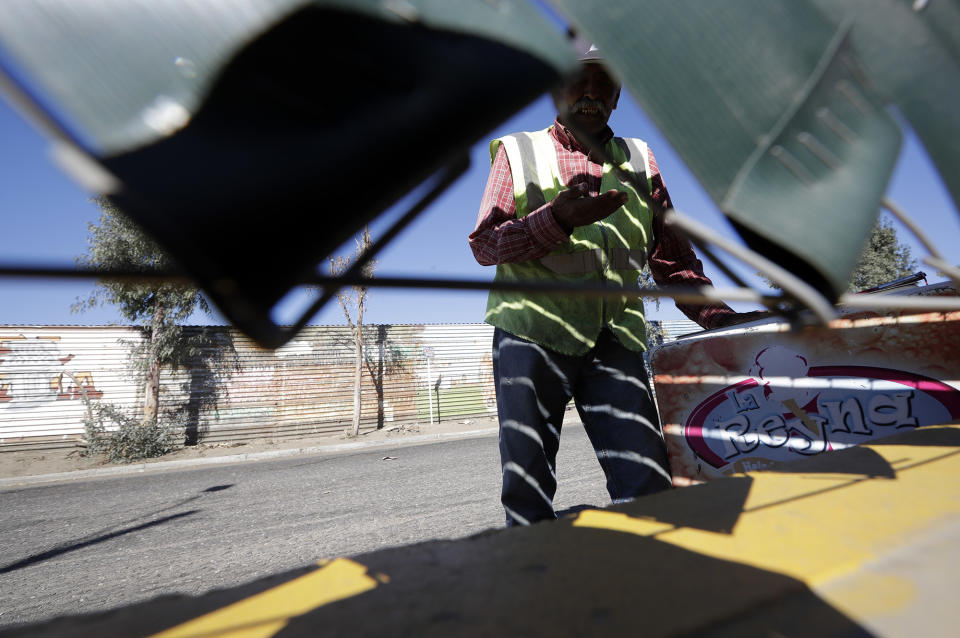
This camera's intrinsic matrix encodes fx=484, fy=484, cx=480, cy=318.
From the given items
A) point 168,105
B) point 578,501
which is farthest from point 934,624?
point 578,501

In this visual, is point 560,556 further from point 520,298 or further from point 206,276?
point 520,298

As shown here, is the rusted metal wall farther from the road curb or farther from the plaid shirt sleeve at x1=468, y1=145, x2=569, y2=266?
the plaid shirt sleeve at x1=468, y1=145, x2=569, y2=266

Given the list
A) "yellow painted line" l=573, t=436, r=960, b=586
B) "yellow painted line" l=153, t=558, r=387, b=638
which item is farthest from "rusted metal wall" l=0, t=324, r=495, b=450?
"yellow painted line" l=573, t=436, r=960, b=586

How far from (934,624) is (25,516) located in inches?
290

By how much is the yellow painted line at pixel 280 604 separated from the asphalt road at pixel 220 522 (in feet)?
7.99

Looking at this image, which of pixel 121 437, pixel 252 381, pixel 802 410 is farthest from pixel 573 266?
pixel 252 381

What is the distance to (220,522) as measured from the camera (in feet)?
14.1

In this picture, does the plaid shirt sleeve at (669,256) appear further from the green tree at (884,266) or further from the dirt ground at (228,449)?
the green tree at (884,266)

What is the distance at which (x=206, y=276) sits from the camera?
398 millimetres

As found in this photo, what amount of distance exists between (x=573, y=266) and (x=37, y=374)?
13.1m

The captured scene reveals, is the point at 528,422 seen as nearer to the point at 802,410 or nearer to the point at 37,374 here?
the point at 802,410

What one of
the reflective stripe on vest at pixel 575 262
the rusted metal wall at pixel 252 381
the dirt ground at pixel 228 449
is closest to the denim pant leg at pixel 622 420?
the reflective stripe on vest at pixel 575 262

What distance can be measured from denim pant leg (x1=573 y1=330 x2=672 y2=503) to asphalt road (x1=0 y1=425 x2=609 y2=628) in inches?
76.2

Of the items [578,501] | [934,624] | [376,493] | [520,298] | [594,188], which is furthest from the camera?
[376,493]
